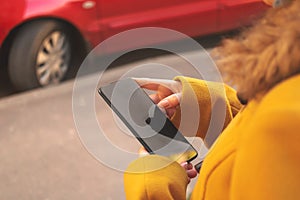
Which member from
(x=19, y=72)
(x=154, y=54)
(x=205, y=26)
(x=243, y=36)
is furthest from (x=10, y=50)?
(x=243, y=36)

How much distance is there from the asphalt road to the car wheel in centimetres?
16

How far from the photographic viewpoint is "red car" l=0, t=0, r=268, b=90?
129 inches

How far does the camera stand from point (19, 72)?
3.33 m

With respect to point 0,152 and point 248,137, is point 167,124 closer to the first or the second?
point 248,137

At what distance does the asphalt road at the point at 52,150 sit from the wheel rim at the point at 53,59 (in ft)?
0.63

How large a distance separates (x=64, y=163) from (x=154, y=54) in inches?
60.8

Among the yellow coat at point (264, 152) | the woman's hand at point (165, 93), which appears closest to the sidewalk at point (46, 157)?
the woman's hand at point (165, 93)

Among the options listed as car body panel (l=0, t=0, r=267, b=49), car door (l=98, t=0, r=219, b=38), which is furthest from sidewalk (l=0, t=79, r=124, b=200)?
car door (l=98, t=0, r=219, b=38)

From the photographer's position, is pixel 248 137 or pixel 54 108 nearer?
pixel 248 137

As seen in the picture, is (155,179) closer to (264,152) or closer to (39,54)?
(264,152)

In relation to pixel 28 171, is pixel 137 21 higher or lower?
higher

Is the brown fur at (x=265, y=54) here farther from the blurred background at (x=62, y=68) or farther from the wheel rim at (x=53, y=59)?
the wheel rim at (x=53, y=59)

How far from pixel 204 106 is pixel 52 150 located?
5.46 feet

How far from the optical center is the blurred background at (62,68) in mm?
2539
